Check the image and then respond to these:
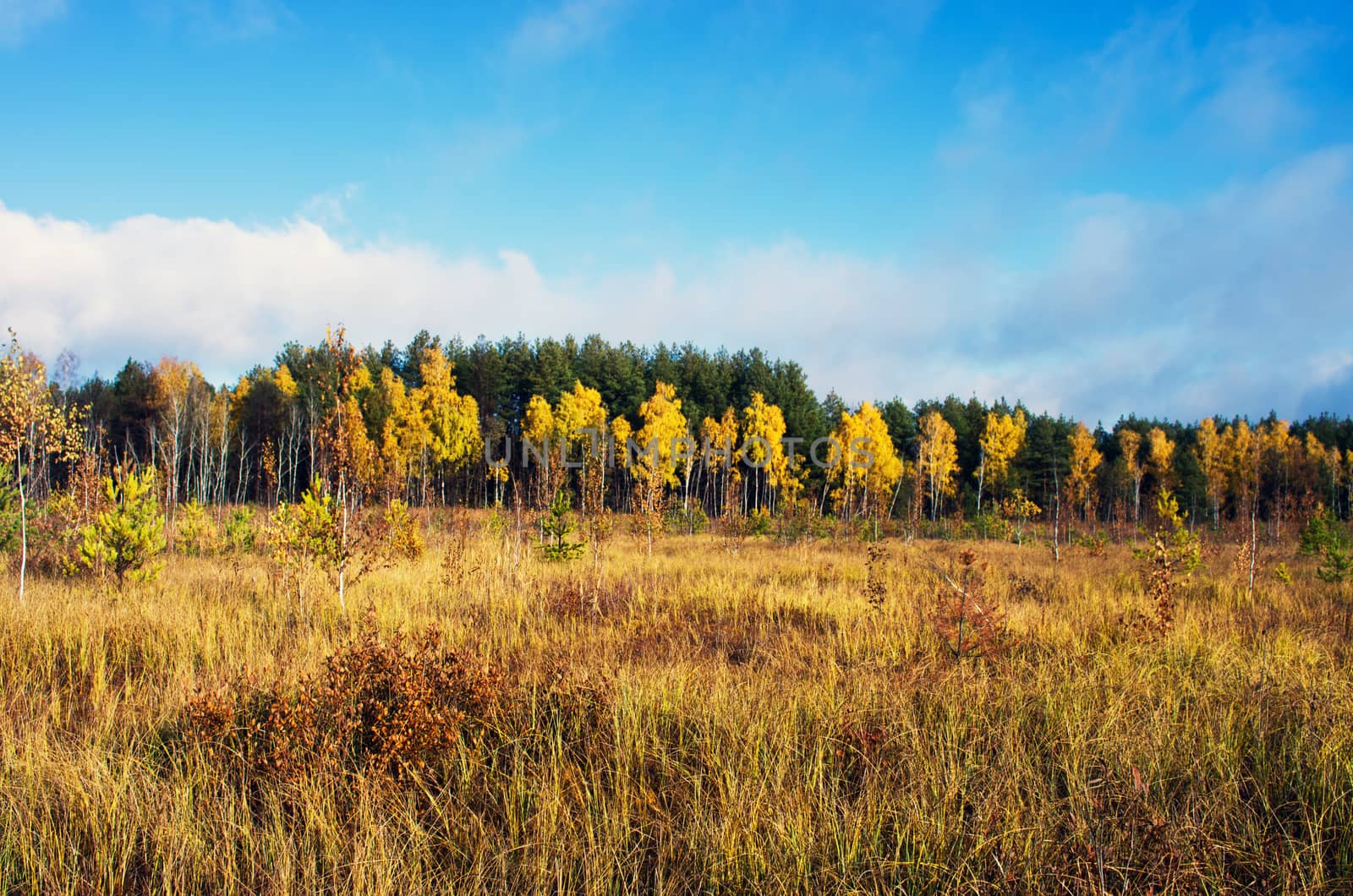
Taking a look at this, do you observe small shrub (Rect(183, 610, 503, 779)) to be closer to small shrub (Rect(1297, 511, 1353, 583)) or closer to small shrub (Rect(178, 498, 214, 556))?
small shrub (Rect(178, 498, 214, 556))

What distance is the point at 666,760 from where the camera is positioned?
3266 mm

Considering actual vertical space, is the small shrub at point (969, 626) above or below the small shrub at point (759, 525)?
above

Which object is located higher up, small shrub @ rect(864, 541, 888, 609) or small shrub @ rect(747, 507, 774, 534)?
small shrub @ rect(864, 541, 888, 609)

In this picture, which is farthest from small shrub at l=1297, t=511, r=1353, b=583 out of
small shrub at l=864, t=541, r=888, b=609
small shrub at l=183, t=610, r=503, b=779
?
small shrub at l=183, t=610, r=503, b=779

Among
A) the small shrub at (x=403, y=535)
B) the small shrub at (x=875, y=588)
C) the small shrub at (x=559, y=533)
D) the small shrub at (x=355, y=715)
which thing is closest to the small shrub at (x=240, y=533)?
the small shrub at (x=403, y=535)

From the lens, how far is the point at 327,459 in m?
7.32

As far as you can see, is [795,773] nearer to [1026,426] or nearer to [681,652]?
[681,652]

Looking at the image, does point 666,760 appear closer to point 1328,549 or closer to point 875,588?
point 875,588

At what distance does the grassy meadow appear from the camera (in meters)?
2.50

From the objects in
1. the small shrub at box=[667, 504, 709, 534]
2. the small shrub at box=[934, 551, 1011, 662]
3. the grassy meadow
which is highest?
the small shrub at box=[934, 551, 1011, 662]

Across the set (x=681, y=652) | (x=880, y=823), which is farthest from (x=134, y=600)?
(x=880, y=823)

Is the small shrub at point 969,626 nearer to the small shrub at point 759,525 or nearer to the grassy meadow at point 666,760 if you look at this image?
the grassy meadow at point 666,760

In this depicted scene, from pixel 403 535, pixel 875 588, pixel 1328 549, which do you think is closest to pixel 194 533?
pixel 403 535

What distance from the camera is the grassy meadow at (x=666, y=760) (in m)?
2.50
